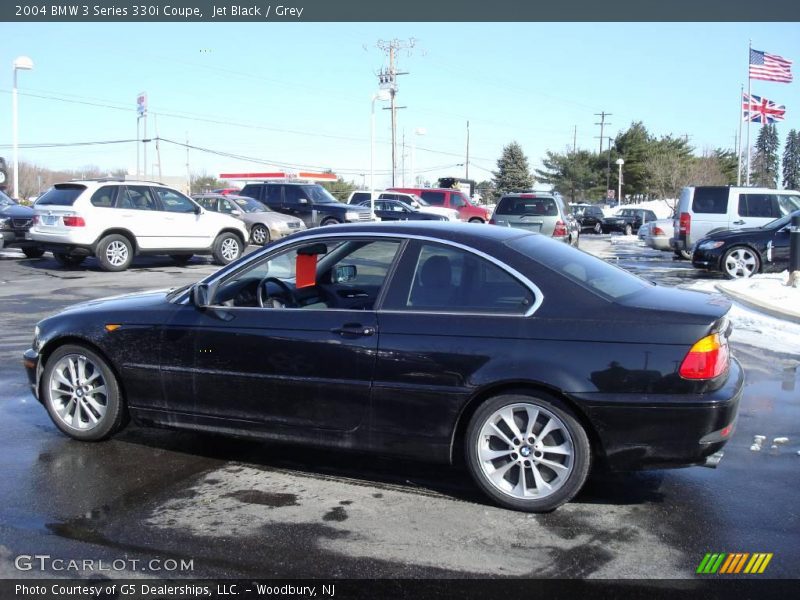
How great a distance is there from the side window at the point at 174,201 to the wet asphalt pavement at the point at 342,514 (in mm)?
11480

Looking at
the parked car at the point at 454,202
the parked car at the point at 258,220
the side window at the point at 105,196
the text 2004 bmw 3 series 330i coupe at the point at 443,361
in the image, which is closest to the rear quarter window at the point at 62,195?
the side window at the point at 105,196

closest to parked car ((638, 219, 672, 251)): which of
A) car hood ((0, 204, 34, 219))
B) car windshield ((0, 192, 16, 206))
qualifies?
car hood ((0, 204, 34, 219))

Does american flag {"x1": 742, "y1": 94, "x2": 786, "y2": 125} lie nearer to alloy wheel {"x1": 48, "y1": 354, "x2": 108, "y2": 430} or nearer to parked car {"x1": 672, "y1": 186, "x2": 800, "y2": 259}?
parked car {"x1": 672, "y1": 186, "x2": 800, "y2": 259}

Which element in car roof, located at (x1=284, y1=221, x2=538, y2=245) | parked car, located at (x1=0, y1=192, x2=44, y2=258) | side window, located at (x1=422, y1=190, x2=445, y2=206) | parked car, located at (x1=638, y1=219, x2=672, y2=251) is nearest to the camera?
car roof, located at (x1=284, y1=221, x2=538, y2=245)

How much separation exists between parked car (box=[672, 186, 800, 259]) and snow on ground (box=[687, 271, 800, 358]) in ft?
15.7

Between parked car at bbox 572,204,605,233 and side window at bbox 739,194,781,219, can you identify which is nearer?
side window at bbox 739,194,781,219

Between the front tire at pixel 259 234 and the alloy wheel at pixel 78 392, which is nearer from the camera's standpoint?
the alloy wheel at pixel 78 392

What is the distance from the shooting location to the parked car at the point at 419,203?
102 ft

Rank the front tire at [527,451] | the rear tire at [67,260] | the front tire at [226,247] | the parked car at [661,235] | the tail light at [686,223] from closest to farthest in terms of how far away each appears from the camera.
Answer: the front tire at [527,451], the rear tire at [67,260], the front tire at [226,247], the tail light at [686,223], the parked car at [661,235]

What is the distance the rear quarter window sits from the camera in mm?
15758

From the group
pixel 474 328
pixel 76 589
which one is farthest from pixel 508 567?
pixel 76 589

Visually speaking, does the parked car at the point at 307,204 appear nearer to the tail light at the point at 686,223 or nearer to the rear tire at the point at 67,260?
the rear tire at the point at 67,260

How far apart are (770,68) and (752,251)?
53.5 ft

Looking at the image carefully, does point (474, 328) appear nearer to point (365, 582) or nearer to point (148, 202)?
point (365, 582)
